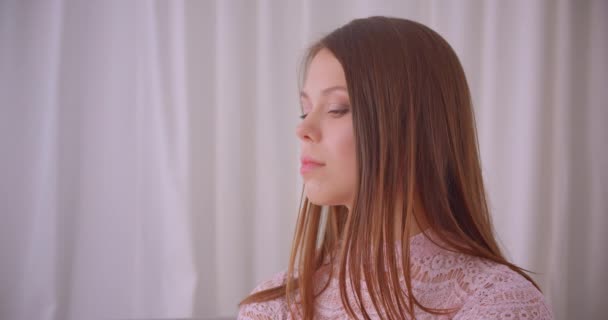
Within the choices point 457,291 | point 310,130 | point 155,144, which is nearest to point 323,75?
point 310,130

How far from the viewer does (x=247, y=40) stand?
158 centimetres

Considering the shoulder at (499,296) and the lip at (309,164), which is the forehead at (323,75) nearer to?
the lip at (309,164)

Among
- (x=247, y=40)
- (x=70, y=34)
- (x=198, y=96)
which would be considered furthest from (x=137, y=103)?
(x=247, y=40)

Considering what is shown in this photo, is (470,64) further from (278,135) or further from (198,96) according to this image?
(198,96)

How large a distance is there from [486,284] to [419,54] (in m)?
0.41

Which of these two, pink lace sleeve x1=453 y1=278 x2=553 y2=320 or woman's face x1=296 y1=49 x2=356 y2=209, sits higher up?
woman's face x1=296 y1=49 x2=356 y2=209

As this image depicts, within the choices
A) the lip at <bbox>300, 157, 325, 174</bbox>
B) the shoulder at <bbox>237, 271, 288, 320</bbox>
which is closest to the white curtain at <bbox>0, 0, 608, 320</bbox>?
the shoulder at <bbox>237, 271, 288, 320</bbox>

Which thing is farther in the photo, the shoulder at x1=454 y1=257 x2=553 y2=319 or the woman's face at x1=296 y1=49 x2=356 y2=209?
the woman's face at x1=296 y1=49 x2=356 y2=209

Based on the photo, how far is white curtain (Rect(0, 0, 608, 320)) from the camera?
1495 millimetres

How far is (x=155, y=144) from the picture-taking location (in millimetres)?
1540

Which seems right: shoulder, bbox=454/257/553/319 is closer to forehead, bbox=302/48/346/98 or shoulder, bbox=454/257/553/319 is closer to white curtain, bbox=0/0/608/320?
forehead, bbox=302/48/346/98

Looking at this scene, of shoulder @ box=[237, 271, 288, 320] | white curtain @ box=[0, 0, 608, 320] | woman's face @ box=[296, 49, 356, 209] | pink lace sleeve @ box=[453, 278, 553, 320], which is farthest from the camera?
white curtain @ box=[0, 0, 608, 320]

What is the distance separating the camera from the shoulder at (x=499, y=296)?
679 millimetres

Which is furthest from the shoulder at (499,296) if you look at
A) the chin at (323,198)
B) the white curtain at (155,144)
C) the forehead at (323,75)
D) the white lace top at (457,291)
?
the white curtain at (155,144)
